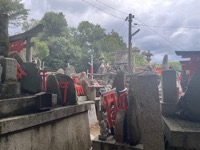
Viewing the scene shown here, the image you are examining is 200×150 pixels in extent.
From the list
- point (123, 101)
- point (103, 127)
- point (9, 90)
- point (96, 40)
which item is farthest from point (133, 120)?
point (96, 40)

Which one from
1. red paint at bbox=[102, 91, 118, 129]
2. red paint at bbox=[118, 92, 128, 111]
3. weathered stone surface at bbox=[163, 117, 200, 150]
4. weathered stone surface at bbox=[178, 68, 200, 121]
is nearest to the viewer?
weathered stone surface at bbox=[163, 117, 200, 150]

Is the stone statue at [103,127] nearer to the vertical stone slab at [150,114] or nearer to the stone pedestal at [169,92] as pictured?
the stone pedestal at [169,92]

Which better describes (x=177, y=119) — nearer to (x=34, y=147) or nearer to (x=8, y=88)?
(x=34, y=147)

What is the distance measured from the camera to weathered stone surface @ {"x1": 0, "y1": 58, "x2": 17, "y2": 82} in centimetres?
463

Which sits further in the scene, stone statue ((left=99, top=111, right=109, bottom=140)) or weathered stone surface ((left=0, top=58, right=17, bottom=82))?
stone statue ((left=99, top=111, right=109, bottom=140))

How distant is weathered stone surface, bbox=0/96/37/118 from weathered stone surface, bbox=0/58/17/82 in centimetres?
56

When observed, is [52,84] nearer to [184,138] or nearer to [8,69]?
[8,69]

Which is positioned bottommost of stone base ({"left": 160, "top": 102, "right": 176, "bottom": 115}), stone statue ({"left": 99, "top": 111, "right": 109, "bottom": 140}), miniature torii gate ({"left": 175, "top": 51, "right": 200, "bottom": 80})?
stone statue ({"left": 99, "top": 111, "right": 109, "bottom": 140})

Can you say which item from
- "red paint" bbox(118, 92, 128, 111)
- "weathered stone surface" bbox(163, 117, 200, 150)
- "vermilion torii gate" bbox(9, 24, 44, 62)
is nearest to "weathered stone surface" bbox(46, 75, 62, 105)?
"red paint" bbox(118, 92, 128, 111)

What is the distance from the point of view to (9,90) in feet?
15.0

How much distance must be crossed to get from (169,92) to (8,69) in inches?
176

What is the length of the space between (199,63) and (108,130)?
339cm

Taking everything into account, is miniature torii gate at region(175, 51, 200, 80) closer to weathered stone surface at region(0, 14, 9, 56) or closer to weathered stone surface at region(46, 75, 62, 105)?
weathered stone surface at region(46, 75, 62, 105)

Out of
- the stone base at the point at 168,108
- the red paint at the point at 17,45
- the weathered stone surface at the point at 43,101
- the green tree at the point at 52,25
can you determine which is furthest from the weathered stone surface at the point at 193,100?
the green tree at the point at 52,25
